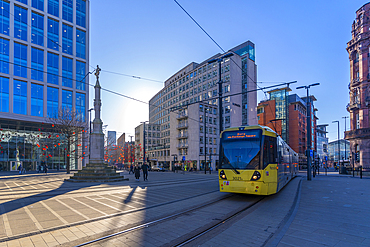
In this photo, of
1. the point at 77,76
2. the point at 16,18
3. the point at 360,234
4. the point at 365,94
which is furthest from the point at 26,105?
the point at 365,94

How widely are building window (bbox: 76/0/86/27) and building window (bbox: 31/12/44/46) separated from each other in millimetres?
6400

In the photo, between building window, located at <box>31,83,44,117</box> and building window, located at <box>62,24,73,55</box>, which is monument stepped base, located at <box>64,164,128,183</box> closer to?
building window, located at <box>31,83,44,117</box>

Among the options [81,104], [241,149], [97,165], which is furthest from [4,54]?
[241,149]

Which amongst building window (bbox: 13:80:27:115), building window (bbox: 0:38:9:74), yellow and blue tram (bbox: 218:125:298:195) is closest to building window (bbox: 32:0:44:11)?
building window (bbox: 0:38:9:74)

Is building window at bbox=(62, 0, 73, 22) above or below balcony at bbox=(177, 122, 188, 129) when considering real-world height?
above

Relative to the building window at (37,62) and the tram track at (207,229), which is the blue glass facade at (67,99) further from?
the tram track at (207,229)

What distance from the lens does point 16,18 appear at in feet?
116

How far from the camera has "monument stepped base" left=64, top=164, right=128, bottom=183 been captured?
19291 millimetres

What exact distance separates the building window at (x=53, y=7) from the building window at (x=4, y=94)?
13.7 meters

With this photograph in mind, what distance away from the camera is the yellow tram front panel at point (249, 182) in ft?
29.3

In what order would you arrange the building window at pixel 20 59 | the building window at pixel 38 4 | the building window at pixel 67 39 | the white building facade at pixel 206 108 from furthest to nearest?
the white building facade at pixel 206 108 → the building window at pixel 67 39 → the building window at pixel 38 4 → the building window at pixel 20 59

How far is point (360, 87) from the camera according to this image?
37.1m

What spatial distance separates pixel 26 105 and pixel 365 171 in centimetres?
5025

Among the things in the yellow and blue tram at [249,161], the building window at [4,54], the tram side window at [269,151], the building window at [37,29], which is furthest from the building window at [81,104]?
the tram side window at [269,151]
